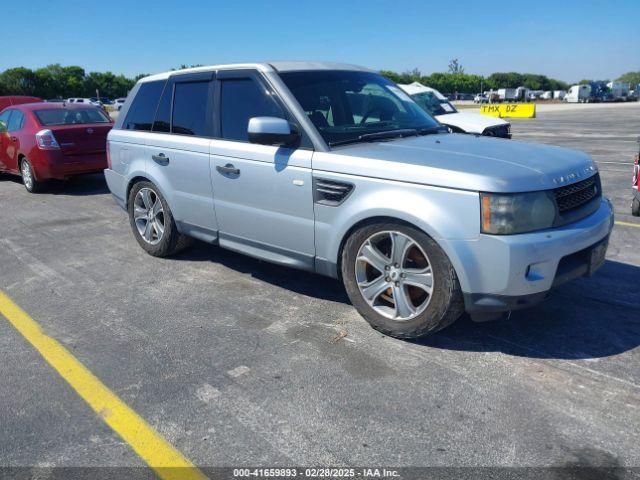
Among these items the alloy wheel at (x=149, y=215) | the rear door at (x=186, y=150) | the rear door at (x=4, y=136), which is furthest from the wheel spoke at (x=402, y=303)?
the rear door at (x=4, y=136)

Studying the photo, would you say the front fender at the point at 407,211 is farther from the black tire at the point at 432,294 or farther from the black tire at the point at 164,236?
the black tire at the point at 164,236

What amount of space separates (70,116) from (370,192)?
27.0 ft

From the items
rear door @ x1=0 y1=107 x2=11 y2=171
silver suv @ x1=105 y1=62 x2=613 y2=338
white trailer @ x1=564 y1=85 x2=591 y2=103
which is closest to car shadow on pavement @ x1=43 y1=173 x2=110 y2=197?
rear door @ x1=0 y1=107 x2=11 y2=171

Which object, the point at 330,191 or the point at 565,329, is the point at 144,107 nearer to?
the point at 330,191

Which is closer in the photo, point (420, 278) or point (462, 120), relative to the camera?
point (420, 278)

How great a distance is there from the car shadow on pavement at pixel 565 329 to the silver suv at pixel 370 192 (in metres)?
0.37

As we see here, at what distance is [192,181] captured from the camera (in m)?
4.72

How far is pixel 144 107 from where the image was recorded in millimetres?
5457

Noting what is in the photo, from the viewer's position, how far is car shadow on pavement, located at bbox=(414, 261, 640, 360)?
3.39 meters

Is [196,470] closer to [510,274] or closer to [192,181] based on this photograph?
[510,274]

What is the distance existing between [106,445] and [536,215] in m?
2.62

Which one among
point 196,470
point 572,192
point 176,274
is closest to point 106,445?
point 196,470

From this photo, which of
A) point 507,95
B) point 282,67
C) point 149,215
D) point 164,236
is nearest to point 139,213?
point 149,215

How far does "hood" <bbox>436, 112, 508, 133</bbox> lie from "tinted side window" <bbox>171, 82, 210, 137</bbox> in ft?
25.7
